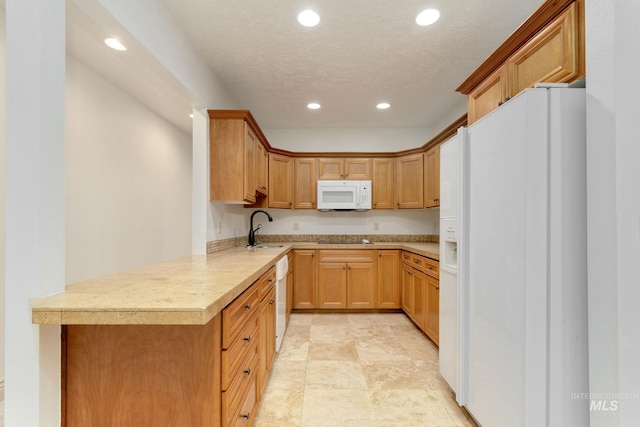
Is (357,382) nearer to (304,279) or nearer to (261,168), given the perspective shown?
(304,279)

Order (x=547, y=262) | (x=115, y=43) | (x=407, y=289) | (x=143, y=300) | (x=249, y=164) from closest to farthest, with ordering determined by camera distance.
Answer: (x=143, y=300) < (x=547, y=262) < (x=115, y=43) < (x=249, y=164) < (x=407, y=289)

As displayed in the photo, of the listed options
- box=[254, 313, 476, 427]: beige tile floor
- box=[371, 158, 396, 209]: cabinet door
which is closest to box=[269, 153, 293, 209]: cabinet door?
box=[371, 158, 396, 209]: cabinet door

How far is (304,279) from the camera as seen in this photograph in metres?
3.73

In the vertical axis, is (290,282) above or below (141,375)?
below

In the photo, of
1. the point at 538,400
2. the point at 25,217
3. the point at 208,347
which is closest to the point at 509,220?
the point at 538,400

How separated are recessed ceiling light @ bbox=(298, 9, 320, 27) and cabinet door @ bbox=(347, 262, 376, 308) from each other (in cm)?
268

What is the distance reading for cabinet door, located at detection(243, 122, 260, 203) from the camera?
2709 millimetres

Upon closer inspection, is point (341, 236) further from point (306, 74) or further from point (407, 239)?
point (306, 74)

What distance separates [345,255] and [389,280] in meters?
0.66

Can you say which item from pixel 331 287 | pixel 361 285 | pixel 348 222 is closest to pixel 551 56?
pixel 361 285

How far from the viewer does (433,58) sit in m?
2.46

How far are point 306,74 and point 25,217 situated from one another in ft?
7.71

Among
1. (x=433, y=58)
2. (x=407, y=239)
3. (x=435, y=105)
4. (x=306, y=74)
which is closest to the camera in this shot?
(x=433, y=58)

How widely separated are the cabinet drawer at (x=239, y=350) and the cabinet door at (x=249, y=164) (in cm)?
143
